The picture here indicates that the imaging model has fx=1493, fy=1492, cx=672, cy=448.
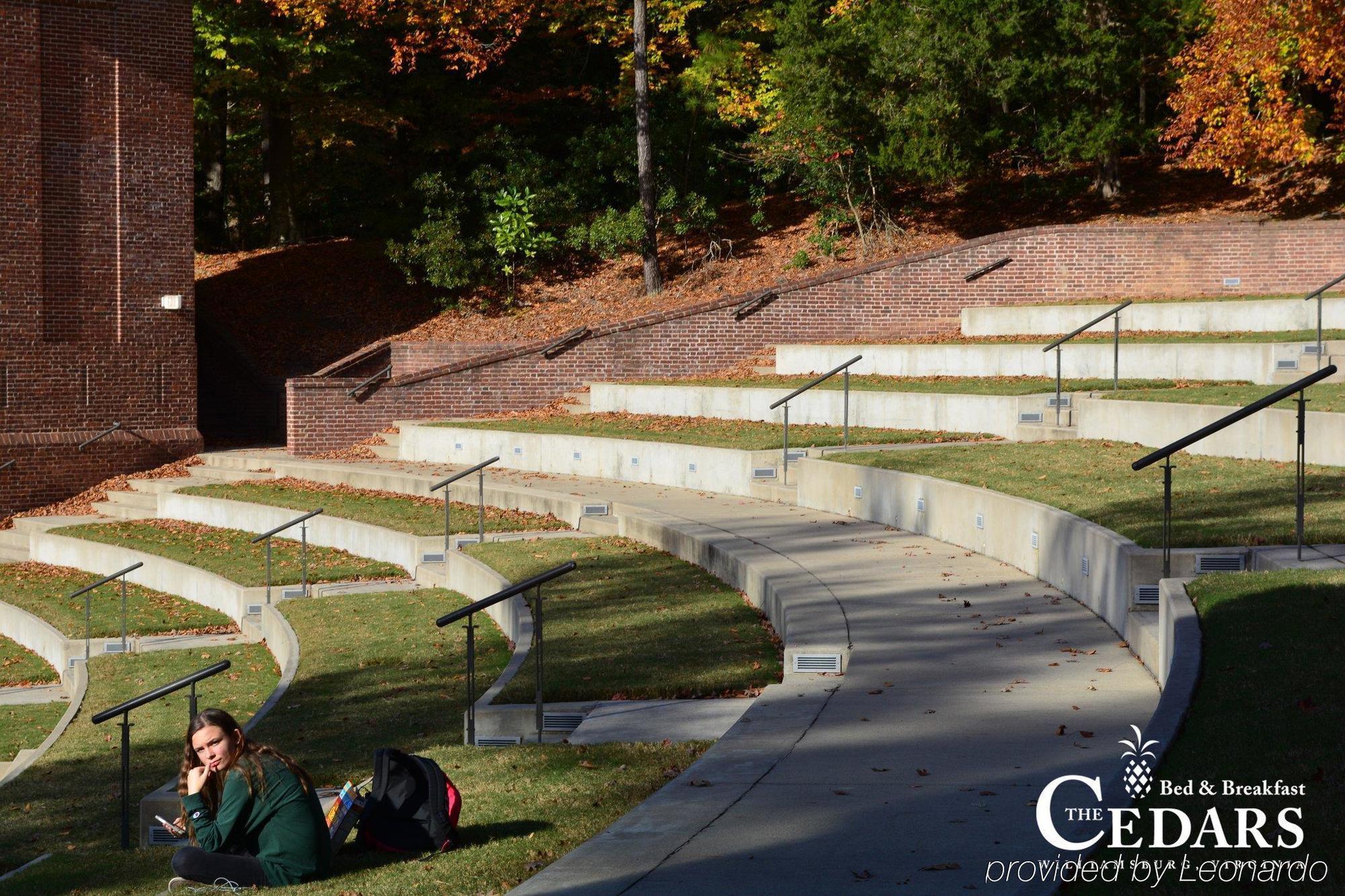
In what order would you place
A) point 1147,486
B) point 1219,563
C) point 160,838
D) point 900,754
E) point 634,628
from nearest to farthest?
point 900,754 → point 160,838 → point 1219,563 → point 634,628 → point 1147,486

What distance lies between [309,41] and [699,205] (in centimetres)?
833

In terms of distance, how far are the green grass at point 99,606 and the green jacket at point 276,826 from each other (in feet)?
32.3

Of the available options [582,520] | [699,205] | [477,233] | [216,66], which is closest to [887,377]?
[582,520]

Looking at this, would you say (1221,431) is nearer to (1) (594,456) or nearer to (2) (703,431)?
(2) (703,431)

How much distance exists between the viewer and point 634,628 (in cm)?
1085

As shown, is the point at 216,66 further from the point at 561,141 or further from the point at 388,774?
the point at 388,774

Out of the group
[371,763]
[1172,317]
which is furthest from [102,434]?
[1172,317]

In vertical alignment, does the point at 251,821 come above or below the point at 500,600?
below

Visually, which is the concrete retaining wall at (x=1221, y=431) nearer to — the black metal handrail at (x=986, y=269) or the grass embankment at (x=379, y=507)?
the grass embankment at (x=379, y=507)

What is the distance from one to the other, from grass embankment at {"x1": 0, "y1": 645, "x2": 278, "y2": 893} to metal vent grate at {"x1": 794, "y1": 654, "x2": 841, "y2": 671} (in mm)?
3574

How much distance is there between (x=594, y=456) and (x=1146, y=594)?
11.0 meters

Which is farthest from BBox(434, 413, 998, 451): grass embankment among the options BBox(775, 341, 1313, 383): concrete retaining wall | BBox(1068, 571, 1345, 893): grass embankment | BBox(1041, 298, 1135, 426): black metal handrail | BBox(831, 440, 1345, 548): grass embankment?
BBox(1068, 571, 1345, 893): grass embankment

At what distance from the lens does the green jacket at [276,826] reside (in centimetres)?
597

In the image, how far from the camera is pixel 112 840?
8797 millimetres
